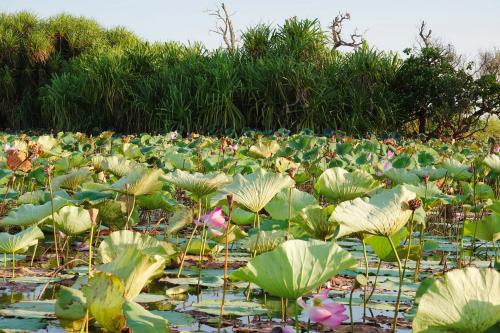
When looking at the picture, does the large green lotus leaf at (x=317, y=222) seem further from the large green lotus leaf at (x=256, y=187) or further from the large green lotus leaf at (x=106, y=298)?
the large green lotus leaf at (x=106, y=298)

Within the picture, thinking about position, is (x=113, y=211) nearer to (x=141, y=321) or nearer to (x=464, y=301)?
(x=141, y=321)

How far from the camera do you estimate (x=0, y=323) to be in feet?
5.32

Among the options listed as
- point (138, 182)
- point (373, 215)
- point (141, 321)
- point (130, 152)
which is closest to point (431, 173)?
point (138, 182)

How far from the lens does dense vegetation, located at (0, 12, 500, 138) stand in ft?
38.3

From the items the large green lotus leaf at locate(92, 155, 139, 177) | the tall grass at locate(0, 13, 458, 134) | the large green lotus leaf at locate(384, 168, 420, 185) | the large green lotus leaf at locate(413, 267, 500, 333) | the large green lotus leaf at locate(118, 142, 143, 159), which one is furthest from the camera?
the tall grass at locate(0, 13, 458, 134)

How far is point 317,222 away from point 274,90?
380 inches

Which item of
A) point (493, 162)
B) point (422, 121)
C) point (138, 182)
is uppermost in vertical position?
point (422, 121)

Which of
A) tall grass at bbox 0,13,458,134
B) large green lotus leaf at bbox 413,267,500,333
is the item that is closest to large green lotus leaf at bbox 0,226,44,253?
large green lotus leaf at bbox 413,267,500,333

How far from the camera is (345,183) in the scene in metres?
2.51

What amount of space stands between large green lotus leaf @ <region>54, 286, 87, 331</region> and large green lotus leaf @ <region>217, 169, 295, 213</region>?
2.15 ft

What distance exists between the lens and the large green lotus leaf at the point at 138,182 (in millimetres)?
2348

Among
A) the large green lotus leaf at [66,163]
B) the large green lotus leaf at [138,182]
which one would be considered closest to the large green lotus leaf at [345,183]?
the large green lotus leaf at [138,182]

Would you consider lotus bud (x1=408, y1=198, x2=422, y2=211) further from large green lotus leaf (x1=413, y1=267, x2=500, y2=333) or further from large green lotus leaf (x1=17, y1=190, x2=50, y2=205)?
large green lotus leaf (x1=17, y1=190, x2=50, y2=205)

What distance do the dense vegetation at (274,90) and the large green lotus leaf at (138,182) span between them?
894cm
